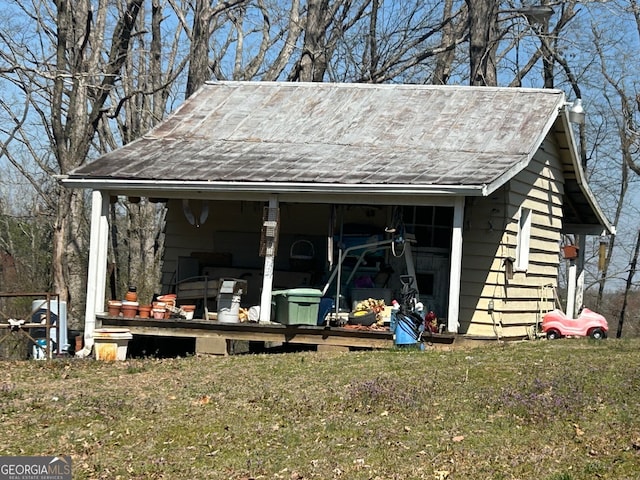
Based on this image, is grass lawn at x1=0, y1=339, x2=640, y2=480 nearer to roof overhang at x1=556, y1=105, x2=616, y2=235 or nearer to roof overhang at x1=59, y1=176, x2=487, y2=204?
roof overhang at x1=59, y1=176, x2=487, y2=204

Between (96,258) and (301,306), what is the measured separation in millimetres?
3622

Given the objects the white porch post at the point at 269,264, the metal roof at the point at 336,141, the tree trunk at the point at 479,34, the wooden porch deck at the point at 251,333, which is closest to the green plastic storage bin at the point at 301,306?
the wooden porch deck at the point at 251,333

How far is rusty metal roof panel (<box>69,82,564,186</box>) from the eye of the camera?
15.8 metres

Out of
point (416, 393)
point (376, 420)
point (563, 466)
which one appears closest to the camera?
point (563, 466)

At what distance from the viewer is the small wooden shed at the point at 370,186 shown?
1555cm

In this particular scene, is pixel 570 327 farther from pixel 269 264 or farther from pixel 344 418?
pixel 344 418

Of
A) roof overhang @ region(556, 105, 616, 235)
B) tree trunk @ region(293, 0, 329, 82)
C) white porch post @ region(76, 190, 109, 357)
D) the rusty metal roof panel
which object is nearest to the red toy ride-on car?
roof overhang @ region(556, 105, 616, 235)

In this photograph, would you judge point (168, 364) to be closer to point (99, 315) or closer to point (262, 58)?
point (99, 315)

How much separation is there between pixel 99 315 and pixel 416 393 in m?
7.36

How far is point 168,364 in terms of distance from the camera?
14.3m

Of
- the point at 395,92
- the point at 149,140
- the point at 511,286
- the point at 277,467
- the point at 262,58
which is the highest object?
the point at 262,58

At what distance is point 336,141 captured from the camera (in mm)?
17594

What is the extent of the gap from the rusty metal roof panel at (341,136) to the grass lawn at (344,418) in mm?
3384

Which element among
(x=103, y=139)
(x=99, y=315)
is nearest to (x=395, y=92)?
(x=99, y=315)
